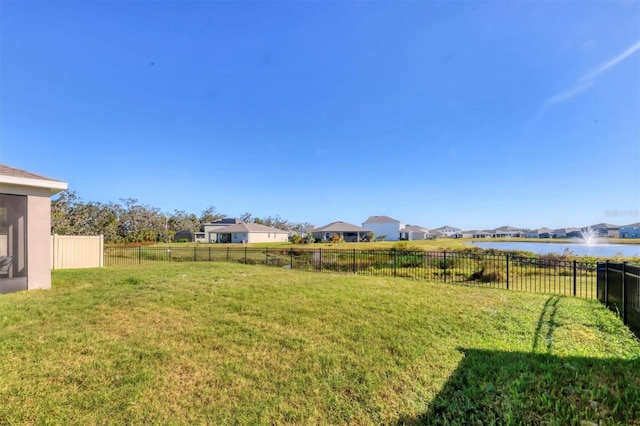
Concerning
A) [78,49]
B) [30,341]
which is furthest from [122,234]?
[30,341]

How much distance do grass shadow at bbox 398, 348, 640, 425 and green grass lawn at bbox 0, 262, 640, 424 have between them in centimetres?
2

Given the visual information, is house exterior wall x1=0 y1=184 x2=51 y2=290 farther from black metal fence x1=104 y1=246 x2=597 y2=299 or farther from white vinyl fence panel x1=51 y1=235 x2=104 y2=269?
black metal fence x1=104 y1=246 x2=597 y2=299

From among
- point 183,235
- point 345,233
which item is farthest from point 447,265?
point 183,235

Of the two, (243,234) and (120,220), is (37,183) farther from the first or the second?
(120,220)

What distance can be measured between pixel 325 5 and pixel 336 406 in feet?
35.7

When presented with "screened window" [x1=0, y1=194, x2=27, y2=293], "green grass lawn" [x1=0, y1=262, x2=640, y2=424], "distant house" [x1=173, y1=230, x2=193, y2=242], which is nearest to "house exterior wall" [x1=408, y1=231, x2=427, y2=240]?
"distant house" [x1=173, y1=230, x2=193, y2=242]

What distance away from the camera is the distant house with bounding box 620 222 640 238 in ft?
209

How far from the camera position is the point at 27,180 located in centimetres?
701

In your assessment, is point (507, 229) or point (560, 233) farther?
point (507, 229)

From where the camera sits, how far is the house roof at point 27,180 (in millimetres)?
6785

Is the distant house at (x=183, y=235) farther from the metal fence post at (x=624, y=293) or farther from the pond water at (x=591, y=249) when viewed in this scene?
the metal fence post at (x=624, y=293)

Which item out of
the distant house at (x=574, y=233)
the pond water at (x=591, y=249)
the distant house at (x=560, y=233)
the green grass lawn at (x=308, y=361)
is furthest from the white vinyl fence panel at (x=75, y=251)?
the distant house at (x=560, y=233)

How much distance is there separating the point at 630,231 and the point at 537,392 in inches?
3540

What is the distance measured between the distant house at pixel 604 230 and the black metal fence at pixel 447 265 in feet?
246
